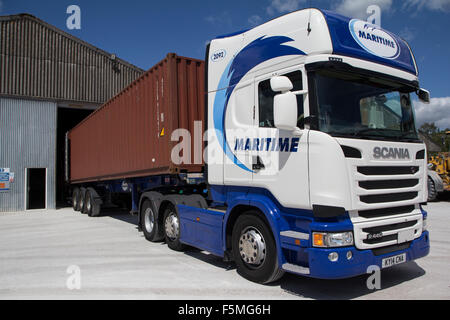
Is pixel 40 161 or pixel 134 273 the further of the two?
pixel 40 161

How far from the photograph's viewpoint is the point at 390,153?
14.0 feet

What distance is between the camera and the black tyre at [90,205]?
13305 mm

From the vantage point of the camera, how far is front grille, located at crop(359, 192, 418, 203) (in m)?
4.08

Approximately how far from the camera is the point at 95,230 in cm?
1016

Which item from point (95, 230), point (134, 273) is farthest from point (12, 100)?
point (134, 273)

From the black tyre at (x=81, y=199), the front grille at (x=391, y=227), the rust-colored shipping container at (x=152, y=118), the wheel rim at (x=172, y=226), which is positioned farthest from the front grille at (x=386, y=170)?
the black tyre at (x=81, y=199)

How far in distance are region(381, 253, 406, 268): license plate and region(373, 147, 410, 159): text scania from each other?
46.2 inches

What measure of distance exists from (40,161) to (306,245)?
16.3 m

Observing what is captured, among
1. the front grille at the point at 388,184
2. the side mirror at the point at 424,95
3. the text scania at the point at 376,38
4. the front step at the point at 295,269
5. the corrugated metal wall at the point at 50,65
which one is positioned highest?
the corrugated metal wall at the point at 50,65

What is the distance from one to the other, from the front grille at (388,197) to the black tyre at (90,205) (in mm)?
11124

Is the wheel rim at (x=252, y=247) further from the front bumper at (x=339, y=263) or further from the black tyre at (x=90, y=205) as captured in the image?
the black tyre at (x=90, y=205)

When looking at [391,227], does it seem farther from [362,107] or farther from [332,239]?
[362,107]

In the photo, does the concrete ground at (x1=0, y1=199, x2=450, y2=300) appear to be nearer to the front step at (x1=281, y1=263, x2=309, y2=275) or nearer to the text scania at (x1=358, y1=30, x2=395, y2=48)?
the front step at (x1=281, y1=263, x2=309, y2=275)
